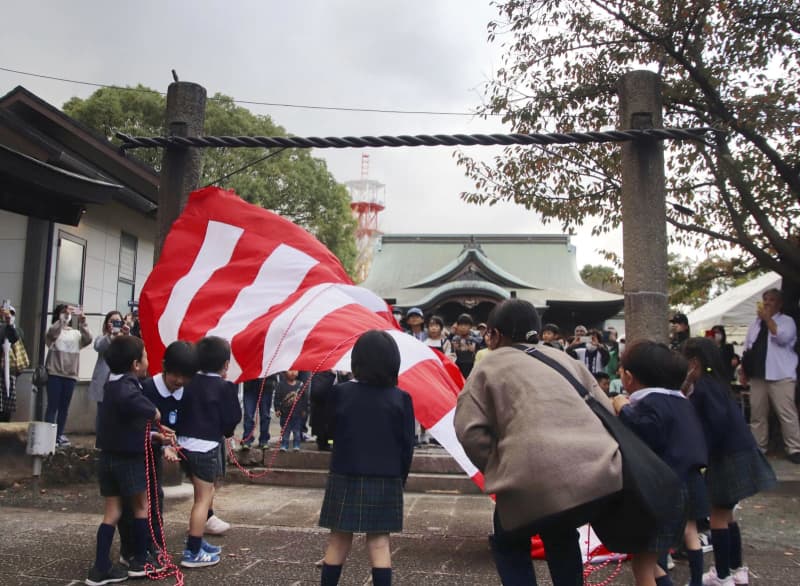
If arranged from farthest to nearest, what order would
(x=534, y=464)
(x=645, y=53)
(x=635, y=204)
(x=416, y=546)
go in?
(x=645, y=53) → (x=635, y=204) → (x=416, y=546) → (x=534, y=464)

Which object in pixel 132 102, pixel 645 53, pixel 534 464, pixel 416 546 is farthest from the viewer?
pixel 132 102

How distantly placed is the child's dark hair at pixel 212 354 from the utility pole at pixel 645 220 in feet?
10.5

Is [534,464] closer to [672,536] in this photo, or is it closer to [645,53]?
[672,536]

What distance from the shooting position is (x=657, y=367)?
368 cm

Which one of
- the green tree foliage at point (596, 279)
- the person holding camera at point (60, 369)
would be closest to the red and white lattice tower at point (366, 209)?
the green tree foliage at point (596, 279)

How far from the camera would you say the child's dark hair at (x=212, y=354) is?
4.50 metres

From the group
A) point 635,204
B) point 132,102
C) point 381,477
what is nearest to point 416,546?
point 381,477

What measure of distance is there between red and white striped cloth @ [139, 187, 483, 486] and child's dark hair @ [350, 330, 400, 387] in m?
0.52

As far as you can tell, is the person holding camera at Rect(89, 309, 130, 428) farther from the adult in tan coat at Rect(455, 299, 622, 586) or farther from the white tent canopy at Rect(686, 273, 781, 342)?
the white tent canopy at Rect(686, 273, 781, 342)

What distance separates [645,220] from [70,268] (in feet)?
28.5

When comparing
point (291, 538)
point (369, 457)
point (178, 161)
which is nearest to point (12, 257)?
point (178, 161)

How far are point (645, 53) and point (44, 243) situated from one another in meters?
8.62

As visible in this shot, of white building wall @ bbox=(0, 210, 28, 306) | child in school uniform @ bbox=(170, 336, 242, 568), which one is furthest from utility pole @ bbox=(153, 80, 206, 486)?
white building wall @ bbox=(0, 210, 28, 306)

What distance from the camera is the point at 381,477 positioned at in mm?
3607
